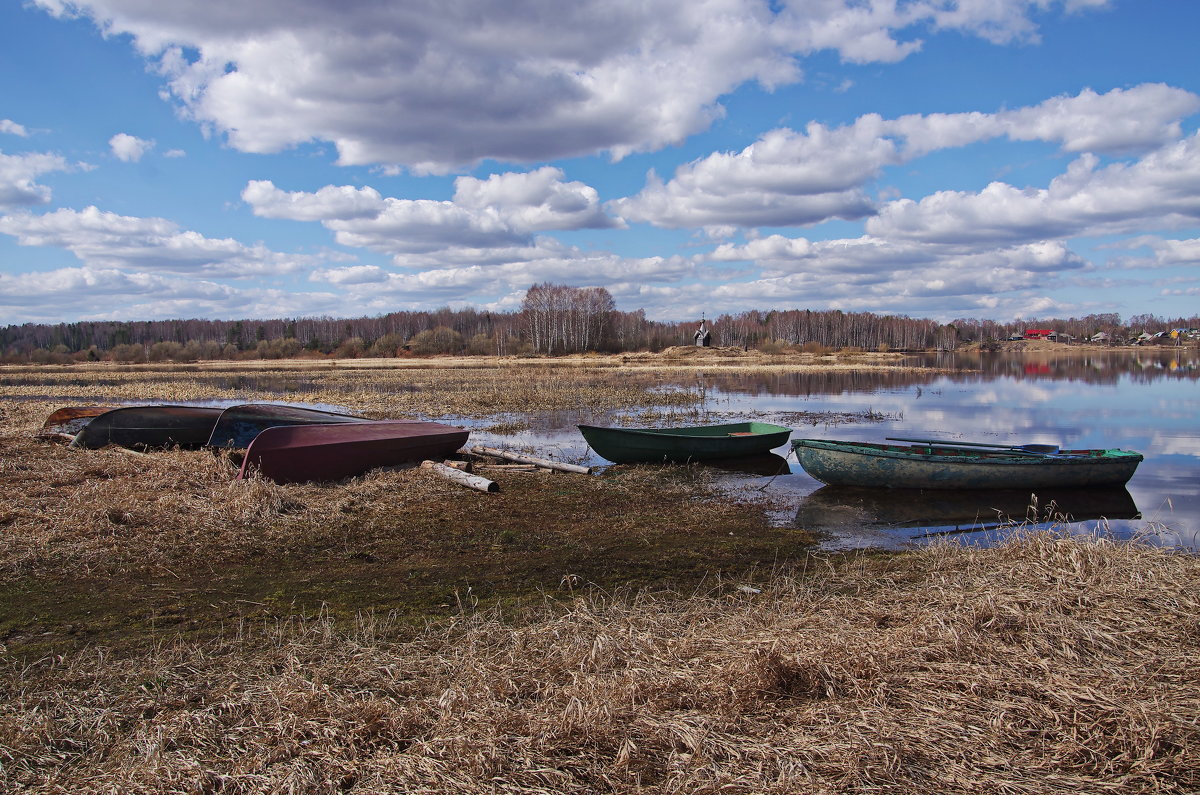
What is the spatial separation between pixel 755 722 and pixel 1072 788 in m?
1.42

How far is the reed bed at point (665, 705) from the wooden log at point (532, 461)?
910cm

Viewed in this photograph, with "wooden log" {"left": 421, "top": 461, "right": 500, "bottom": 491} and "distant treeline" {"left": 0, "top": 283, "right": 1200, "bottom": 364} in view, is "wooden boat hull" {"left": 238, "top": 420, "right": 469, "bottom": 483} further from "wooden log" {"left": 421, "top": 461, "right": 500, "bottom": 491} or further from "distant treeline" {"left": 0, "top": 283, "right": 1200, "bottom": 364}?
"distant treeline" {"left": 0, "top": 283, "right": 1200, "bottom": 364}

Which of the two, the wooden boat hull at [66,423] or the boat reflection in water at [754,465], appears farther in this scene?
the wooden boat hull at [66,423]

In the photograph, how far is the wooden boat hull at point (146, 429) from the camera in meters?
15.6

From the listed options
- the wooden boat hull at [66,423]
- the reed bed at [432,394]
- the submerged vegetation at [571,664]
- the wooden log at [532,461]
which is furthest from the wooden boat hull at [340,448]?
the reed bed at [432,394]

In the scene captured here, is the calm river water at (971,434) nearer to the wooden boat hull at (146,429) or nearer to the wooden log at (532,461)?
the wooden log at (532,461)

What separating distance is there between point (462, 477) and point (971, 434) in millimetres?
16888

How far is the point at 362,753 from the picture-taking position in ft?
12.0

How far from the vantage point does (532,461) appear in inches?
609

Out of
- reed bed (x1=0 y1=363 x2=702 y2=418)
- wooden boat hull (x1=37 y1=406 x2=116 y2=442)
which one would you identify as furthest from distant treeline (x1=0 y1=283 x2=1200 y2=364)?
wooden boat hull (x1=37 y1=406 x2=116 y2=442)

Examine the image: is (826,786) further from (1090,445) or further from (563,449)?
(1090,445)

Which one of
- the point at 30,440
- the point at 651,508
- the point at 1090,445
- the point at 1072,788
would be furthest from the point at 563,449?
the point at 1072,788

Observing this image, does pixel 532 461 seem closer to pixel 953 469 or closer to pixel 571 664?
pixel 953 469

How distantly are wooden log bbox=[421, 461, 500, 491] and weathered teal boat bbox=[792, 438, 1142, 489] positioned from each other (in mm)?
6104
